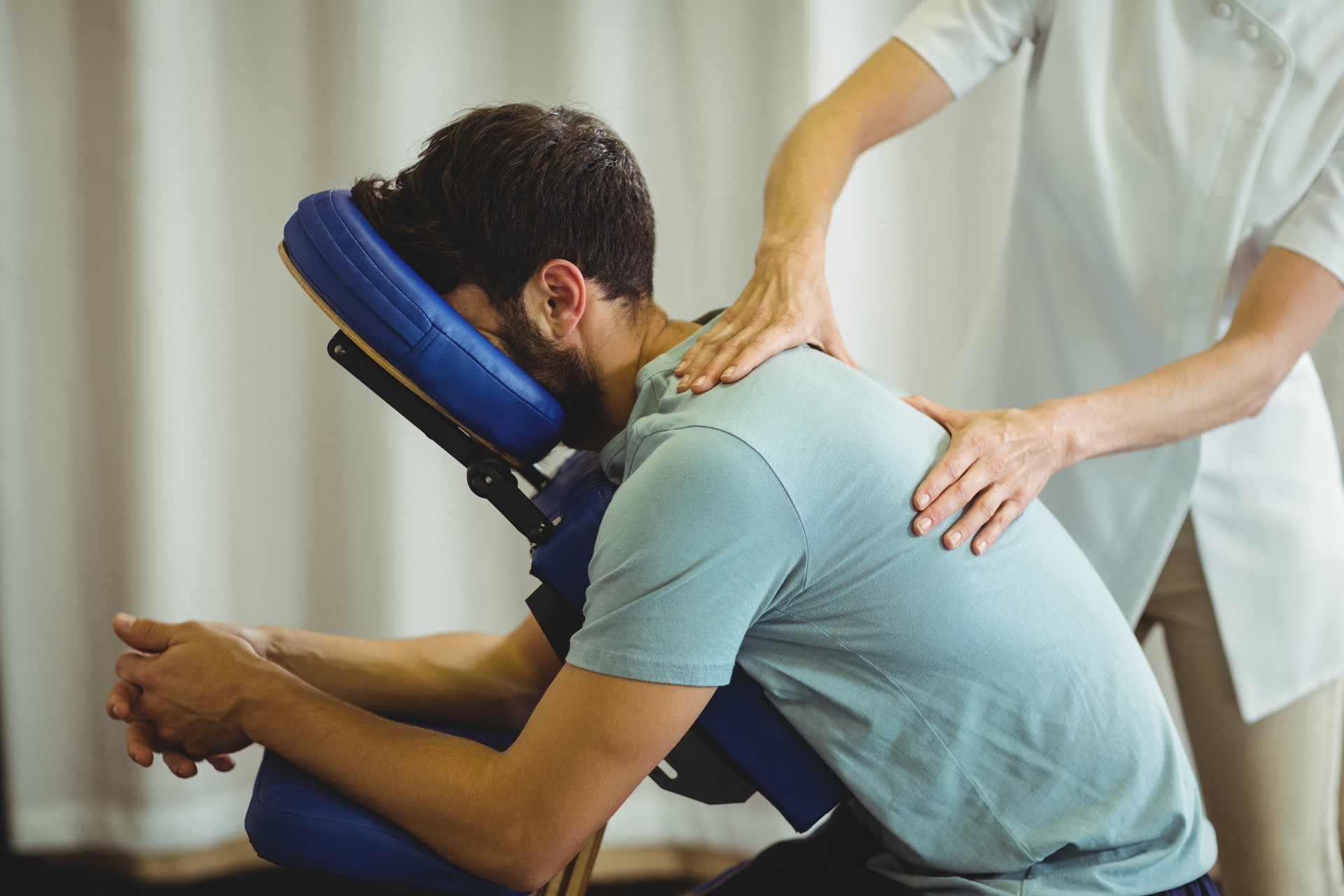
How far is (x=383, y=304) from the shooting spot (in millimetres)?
878

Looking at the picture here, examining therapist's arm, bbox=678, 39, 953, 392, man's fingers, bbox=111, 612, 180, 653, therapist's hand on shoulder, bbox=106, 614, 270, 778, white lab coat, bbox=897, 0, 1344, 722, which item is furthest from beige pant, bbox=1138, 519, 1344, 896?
man's fingers, bbox=111, 612, 180, 653

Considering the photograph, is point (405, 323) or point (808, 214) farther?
point (808, 214)

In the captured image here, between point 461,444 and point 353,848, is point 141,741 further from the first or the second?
point 461,444

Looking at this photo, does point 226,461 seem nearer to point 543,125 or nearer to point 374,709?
point 374,709

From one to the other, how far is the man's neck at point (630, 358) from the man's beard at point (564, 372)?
0.04 ft

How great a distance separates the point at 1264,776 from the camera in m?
1.19

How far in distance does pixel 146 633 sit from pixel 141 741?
0.12 metres

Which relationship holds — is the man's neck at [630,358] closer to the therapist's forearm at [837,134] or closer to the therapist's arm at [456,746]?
the therapist's forearm at [837,134]

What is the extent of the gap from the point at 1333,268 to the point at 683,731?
2.92 ft

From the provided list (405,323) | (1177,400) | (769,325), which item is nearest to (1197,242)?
(1177,400)

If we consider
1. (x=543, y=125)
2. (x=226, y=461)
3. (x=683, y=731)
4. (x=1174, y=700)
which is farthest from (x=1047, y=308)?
(x=226, y=461)

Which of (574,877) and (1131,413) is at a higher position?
(1131,413)

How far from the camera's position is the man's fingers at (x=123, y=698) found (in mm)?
1069

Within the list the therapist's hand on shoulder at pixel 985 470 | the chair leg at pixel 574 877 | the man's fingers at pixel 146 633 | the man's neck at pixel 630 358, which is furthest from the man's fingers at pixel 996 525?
the man's fingers at pixel 146 633
